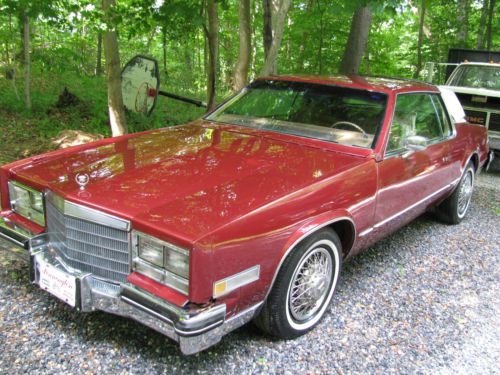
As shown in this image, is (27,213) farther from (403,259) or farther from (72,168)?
(403,259)

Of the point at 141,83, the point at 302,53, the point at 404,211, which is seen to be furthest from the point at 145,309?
the point at 302,53

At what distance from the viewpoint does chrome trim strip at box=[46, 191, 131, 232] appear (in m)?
2.18

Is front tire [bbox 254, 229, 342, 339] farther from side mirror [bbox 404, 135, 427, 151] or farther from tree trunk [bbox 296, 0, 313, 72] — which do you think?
tree trunk [bbox 296, 0, 313, 72]

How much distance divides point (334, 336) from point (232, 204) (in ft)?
3.75

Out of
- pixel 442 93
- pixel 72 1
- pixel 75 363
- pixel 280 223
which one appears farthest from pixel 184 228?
pixel 72 1

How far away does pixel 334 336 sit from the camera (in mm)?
2775

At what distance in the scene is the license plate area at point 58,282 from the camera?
7.50ft

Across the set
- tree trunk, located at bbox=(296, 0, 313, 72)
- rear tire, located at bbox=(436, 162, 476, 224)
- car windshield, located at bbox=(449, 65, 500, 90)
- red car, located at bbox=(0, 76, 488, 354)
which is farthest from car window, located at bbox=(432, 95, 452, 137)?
tree trunk, located at bbox=(296, 0, 313, 72)

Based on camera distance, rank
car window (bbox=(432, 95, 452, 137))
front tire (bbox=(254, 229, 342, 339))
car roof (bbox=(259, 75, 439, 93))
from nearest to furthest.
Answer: front tire (bbox=(254, 229, 342, 339)) → car roof (bbox=(259, 75, 439, 93)) → car window (bbox=(432, 95, 452, 137))

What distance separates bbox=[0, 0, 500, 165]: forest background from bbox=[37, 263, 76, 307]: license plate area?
3345 mm

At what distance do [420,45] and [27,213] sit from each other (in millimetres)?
14997

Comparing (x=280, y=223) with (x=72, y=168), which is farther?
(x=72, y=168)

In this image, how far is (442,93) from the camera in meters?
4.53

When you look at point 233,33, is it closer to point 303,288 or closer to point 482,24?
Result: point 482,24
